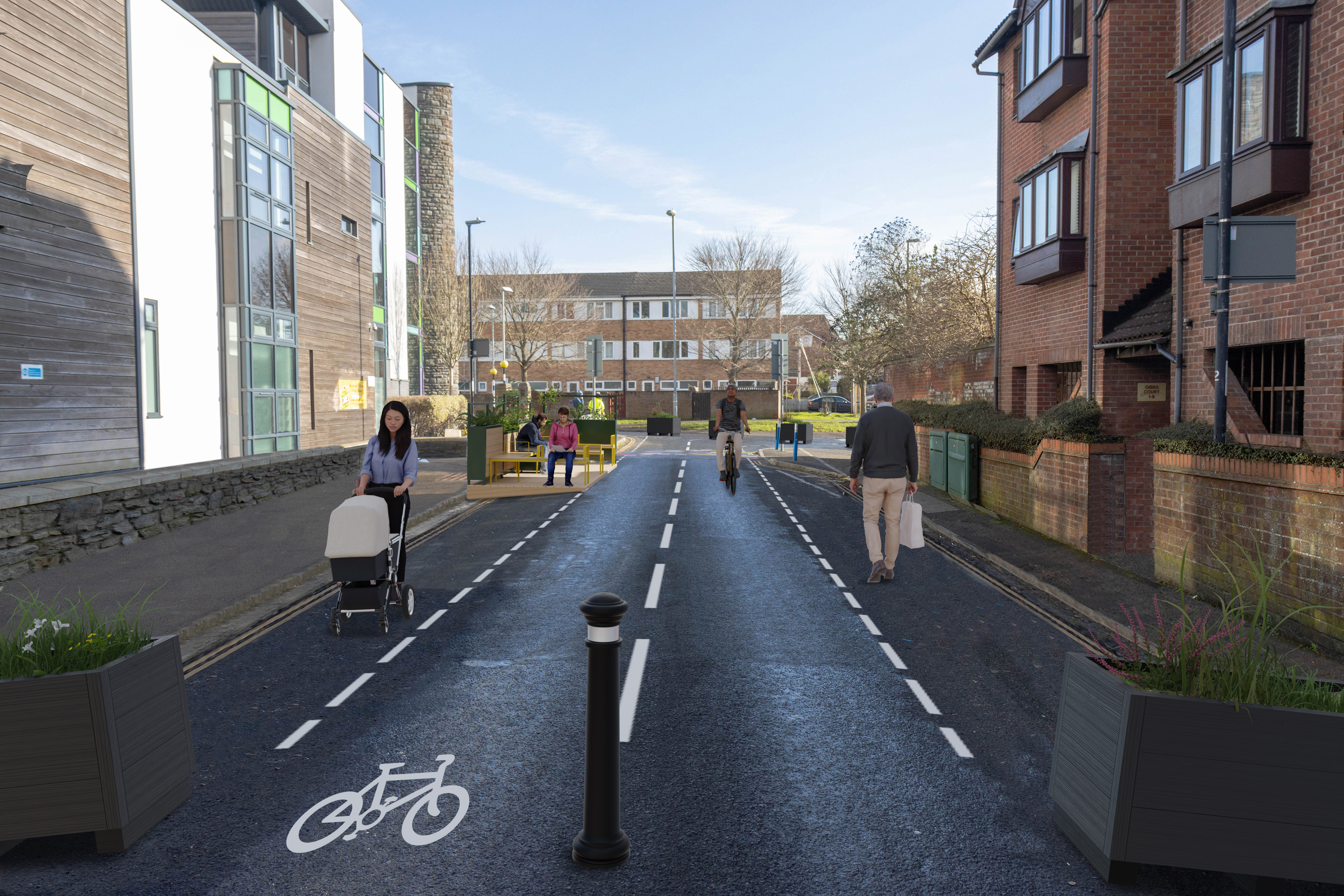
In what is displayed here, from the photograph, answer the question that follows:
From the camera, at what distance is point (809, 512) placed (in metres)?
16.4

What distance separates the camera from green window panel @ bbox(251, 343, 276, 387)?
19.3 meters

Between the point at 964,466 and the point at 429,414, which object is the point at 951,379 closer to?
the point at 964,466

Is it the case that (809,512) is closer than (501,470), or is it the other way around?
(809,512)

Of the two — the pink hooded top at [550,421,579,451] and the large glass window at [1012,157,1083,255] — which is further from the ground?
the large glass window at [1012,157,1083,255]

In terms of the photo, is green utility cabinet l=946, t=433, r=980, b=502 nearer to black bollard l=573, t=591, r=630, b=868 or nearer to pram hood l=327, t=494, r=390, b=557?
pram hood l=327, t=494, r=390, b=557

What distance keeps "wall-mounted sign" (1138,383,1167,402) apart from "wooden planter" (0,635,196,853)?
15.0 m

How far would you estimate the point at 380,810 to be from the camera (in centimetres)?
455

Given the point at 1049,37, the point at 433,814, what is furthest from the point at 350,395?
the point at 433,814

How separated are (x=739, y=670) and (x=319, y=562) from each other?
6.39 m

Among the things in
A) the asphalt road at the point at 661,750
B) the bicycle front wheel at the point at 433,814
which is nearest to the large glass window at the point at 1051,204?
the asphalt road at the point at 661,750

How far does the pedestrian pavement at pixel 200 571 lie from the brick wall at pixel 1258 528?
29.6 feet

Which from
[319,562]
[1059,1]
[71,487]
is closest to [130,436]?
[71,487]

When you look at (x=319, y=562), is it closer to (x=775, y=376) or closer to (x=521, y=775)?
(x=521, y=775)

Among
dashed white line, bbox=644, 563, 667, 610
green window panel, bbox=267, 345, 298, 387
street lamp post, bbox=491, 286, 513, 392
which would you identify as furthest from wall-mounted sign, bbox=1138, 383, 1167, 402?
street lamp post, bbox=491, 286, 513, 392
